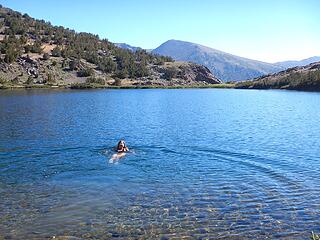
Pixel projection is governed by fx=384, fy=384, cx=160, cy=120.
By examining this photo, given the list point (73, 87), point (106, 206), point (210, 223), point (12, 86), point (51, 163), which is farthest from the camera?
point (73, 87)

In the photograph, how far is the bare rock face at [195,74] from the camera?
178m

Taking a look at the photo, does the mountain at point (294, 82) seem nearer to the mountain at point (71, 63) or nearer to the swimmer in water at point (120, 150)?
the mountain at point (71, 63)

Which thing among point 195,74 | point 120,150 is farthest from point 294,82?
point 120,150

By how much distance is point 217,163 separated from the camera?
28312 mm

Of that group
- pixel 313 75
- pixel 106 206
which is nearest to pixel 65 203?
pixel 106 206

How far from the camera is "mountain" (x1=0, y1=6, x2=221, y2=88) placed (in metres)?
137

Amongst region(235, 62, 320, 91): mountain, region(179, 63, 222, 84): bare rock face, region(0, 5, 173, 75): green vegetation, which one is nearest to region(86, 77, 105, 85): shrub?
region(0, 5, 173, 75): green vegetation

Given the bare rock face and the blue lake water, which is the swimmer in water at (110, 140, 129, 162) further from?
the bare rock face

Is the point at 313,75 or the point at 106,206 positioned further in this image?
the point at 313,75

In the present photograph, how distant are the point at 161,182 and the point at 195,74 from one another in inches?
6472

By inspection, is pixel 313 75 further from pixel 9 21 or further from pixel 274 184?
pixel 9 21

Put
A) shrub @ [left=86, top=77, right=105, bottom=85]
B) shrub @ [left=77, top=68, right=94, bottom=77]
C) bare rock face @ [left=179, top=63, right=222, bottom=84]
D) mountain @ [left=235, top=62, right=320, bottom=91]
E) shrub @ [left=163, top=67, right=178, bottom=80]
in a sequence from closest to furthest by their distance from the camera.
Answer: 1. mountain @ [left=235, top=62, right=320, bottom=91]
2. shrub @ [left=86, top=77, right=105, bottom=85]
3. shrub @ [left=77, top=68, right=94, bottom=77]
4. shrub @ [left=163, top=67, right=178, bottom=80]
5. bare rock face @ [left=179, top=63, right=222, bottom=84]

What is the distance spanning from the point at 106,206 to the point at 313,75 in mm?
118447

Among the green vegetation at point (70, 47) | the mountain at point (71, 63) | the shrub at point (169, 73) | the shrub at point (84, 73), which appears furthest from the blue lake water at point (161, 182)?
the shrub at point (169, 73)
